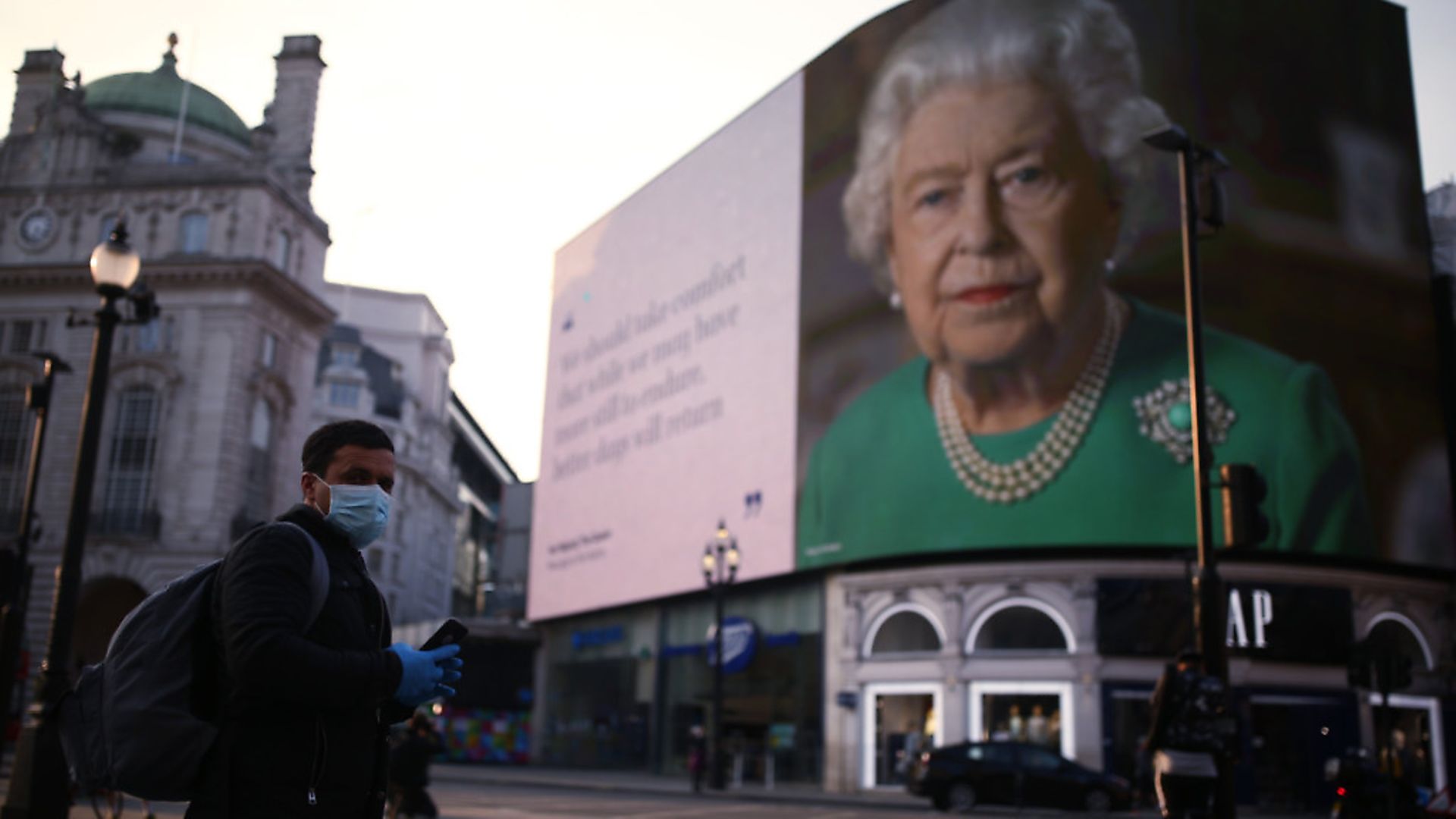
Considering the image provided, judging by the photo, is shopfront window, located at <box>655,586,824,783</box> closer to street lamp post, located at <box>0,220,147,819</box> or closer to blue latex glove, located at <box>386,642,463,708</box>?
street lamp post, located at <box>0,220,147,819</box>

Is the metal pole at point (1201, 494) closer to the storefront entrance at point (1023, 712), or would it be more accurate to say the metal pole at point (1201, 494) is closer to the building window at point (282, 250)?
the storefront entrance at point (1023, 712)

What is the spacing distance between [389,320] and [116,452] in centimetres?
4714

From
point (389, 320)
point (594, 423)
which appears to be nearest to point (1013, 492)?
point (594, 423)

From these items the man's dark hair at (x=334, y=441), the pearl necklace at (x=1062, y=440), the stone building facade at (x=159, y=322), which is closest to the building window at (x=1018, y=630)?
the pearl necklace at (x=1062, y=440)

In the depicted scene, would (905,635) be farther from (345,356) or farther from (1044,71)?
(345,356)

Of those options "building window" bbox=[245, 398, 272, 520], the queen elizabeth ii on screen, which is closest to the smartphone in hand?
the queen elizabeth ii on screen

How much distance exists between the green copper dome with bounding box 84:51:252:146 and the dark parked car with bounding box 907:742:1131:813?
49.6 metres

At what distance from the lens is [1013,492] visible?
3731 centimetres

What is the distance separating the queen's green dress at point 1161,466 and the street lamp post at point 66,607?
27.2m

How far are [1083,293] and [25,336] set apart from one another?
4179 centimetres

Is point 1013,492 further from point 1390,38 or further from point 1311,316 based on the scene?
point 1390,38

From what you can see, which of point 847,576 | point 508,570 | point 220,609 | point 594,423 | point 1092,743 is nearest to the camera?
point 220,609

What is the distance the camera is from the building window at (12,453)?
52.5 meters

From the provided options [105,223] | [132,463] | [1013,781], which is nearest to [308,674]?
[1013,781]
